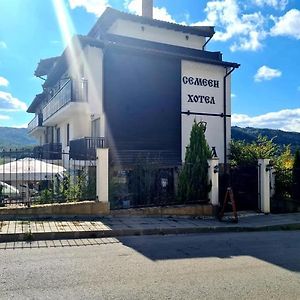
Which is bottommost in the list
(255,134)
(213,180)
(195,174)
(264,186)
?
(264,186)

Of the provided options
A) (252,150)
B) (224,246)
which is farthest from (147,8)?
(224,246)

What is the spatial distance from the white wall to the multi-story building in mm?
56

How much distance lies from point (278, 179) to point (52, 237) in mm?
9429

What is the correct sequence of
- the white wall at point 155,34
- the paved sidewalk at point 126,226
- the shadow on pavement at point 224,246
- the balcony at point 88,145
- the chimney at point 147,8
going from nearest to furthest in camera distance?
the shadow on pavement at point 224,246 → the paved sidewalk at point 126,226 → the balcony at point 88,145 → the white wall at point 155,34 → the chimney at point 147,8

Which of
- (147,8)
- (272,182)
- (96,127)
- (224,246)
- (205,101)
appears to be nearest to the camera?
(224,246)

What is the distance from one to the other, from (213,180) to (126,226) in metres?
4.00

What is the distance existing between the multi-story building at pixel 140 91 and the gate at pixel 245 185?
6.12 m

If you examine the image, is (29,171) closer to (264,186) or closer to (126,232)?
(126,232)

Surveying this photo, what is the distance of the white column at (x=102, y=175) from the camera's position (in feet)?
35.1

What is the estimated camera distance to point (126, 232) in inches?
352

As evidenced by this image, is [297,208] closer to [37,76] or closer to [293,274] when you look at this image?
[293,274]

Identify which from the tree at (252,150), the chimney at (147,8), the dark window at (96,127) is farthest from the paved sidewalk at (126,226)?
the chimney at (147,8)

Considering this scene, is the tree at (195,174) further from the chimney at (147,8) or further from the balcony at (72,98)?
the chimney at (147,8)

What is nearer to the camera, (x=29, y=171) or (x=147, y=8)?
(x=29, y=171)
